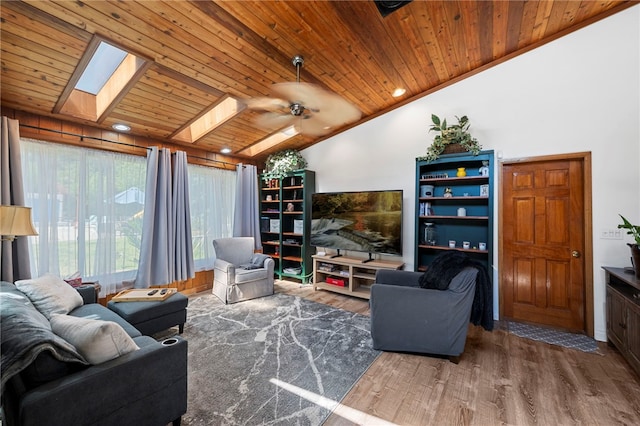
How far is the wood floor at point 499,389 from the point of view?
5.70 feet

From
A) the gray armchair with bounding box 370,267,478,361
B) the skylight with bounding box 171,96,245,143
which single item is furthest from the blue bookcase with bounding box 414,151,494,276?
the skylight with bounding box 171,96,245,143

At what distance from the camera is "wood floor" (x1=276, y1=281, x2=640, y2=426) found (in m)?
1.74

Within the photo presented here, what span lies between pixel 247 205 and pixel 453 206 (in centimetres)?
353

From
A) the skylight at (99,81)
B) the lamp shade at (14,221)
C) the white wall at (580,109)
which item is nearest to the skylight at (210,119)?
the skylight at (99,81)

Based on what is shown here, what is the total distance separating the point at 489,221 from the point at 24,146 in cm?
534

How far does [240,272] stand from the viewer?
3.88 meters

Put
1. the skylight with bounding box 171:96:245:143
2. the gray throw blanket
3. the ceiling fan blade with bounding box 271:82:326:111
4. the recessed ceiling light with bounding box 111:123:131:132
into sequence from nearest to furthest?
the gray throw blanket
the ceiling fan blade with bounding box 271:82:326:111
the recessed ceiling light with bounding box 111:123:131:132
the skylight with bounding box 171:96:245:143

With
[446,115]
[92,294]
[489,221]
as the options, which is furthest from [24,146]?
[489,221]

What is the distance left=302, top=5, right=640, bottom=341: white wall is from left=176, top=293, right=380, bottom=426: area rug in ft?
8.99

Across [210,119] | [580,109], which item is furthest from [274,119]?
[580,109]

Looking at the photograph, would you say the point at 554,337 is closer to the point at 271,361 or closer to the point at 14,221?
the point at 271,361

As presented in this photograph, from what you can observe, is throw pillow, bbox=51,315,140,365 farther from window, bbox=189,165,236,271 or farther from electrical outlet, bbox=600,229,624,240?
electrical outlet, bbox=600,229,624,240

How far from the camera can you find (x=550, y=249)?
10.0 feet

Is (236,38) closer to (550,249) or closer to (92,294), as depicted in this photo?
(92,294)
